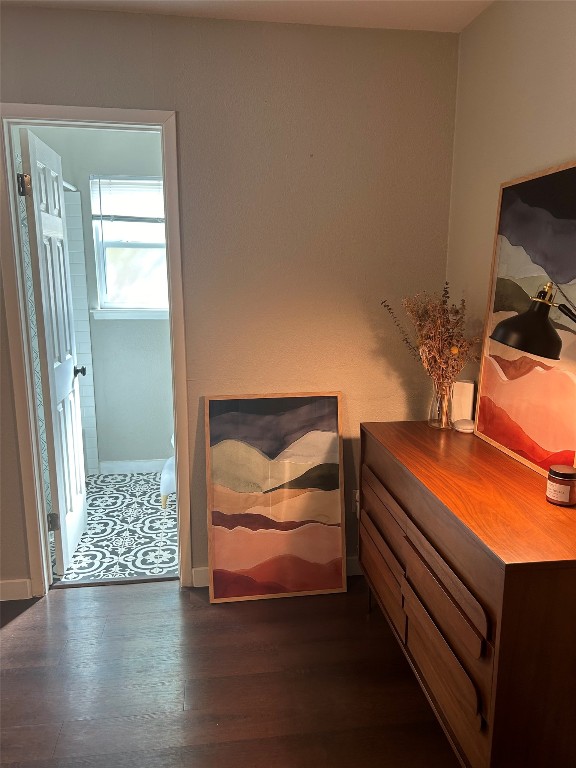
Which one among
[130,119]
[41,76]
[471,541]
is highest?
[41,76]

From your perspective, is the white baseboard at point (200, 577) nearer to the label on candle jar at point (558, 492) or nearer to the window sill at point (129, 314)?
the label on candle jar at point (558, 492)

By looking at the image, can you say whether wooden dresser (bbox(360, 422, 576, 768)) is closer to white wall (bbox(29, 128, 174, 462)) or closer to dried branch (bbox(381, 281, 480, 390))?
dried branch (bbox(381, 281, 480, 390))

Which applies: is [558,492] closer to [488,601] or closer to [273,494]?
[488,601]

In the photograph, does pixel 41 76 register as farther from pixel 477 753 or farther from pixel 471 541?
pixel 477 753

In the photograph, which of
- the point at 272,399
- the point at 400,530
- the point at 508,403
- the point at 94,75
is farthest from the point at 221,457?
the point at 94,75

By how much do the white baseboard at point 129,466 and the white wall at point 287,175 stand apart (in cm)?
168

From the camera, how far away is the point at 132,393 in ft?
13.7

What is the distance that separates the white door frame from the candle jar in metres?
1.61

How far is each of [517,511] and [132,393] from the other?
319 cm

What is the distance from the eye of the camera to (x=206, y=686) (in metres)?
2.13

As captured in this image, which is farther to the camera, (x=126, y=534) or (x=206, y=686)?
(x=126, y=534)

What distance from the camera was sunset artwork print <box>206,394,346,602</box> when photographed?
2.67 meters

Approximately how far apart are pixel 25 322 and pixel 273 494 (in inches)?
53.3

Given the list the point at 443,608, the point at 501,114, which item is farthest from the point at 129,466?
the point at 501,114
